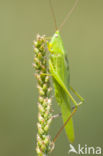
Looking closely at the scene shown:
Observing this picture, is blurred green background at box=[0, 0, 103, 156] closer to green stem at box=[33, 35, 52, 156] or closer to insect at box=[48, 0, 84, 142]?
insect at box=[48, 0, 84, 142]

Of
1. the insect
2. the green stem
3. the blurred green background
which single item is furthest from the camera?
the blurred green background

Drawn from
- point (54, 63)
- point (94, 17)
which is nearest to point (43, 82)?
point (54, 63)

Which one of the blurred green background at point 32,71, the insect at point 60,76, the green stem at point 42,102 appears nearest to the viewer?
the green stem at point 42,102

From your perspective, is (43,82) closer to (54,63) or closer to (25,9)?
(54,63)

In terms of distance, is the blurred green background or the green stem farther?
the blurred green background

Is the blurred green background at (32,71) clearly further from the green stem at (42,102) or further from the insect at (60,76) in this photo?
the green stem at (42,102)

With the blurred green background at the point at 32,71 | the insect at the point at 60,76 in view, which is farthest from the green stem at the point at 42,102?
the blurred green background at the point at 32,71

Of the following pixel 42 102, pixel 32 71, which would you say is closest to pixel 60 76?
pixel 42 102

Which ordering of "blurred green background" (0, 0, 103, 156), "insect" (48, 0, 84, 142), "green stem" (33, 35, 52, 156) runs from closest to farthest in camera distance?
"green stem" (33, 35, 52, 156)
"insect" (48, 0, 84, 142)
"blurred green background" (0, 0, 103, 156)

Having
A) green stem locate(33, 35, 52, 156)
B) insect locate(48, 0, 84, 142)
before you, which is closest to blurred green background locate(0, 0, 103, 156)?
insect locate(48, 0, 84, 142)
